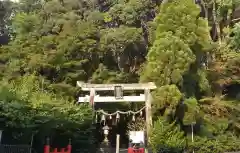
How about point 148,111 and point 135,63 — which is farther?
point 135,63

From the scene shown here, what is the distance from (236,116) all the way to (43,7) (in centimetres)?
→ 1268

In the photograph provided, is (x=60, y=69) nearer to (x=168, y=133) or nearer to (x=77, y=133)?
(x=77, y=133)

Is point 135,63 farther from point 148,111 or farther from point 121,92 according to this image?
point 148,111

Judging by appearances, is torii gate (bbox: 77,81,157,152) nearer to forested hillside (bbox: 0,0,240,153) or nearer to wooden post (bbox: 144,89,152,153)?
wooden post (bbox: 144,89,152,153)

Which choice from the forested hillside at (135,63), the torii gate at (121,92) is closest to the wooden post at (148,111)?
the torii gate at (121,92)

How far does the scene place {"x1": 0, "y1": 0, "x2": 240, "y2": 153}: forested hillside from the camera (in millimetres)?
14969

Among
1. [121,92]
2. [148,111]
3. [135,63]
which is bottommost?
[148,111]

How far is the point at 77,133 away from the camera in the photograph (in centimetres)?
1531

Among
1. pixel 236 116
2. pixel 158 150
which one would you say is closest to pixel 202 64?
pixel 236 116

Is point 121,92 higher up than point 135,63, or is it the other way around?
point 135,63

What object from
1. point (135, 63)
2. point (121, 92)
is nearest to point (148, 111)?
point (121, 92)

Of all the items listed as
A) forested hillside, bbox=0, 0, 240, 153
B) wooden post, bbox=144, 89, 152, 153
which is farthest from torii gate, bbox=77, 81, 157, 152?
forested hillside, bbox=0, 0, 240, 153

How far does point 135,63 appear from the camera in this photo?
776 inches

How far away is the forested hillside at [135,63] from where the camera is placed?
15.0m
